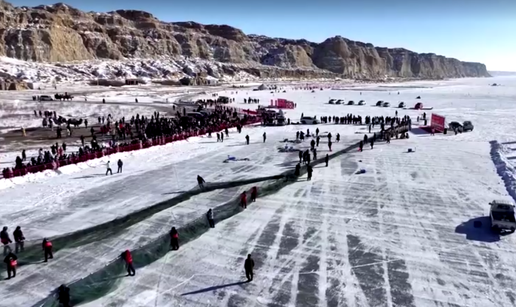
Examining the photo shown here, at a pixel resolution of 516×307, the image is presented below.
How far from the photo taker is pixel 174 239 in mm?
14086

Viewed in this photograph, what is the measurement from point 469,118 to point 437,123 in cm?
1235

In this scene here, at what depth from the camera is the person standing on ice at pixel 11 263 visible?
40.4ft

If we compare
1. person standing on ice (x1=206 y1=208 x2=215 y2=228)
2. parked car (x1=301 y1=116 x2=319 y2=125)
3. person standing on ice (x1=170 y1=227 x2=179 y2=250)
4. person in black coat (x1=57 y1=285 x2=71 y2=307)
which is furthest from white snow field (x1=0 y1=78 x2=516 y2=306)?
parked car (x1=301 y1=116 x2=319 y2=125)

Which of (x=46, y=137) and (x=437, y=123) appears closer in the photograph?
(x=46, y=137)

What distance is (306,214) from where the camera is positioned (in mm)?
17734

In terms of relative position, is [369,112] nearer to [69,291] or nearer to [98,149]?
[98,149]

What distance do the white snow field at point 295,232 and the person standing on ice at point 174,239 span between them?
361mm

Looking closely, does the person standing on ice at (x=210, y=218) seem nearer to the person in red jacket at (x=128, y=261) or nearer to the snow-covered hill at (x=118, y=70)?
the person in red jacket at (x=128, y=261)

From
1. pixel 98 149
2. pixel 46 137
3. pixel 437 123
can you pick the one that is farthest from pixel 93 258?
pixel 437 123

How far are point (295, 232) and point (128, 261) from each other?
20.4ft

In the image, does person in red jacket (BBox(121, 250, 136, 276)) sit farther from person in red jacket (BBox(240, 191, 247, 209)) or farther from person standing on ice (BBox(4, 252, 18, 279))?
person in red jacket (BBox(240, 191, 247, 209))

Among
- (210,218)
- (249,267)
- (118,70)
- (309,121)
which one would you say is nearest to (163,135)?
(309,121)

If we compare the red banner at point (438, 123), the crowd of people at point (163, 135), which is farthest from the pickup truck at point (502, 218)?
the red banner at point (438, 123)

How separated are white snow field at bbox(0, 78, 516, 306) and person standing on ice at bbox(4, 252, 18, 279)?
306mm
